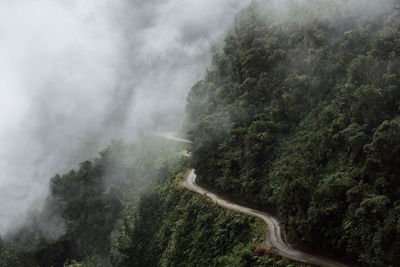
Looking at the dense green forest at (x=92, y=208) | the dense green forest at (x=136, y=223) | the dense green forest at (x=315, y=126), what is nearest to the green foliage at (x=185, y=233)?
the dense green forest at (x=136, y=223)

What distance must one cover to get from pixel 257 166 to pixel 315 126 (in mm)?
5723

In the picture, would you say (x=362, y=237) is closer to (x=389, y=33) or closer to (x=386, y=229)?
(x=386, y=229)

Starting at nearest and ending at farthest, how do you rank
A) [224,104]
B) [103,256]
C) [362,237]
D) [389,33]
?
[362,237] → [389,33] → [224,104] → [103,256]

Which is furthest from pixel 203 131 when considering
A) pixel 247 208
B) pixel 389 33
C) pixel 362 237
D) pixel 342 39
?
pixel 362 237

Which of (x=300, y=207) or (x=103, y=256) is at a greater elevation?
(x=103, y=256)

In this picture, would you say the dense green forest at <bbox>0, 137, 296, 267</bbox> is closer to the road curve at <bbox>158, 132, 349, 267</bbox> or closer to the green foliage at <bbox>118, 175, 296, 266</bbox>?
the green foliage at <bbox>118, 175, 296, 266</bbox>

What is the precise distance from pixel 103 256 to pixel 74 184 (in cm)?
1367

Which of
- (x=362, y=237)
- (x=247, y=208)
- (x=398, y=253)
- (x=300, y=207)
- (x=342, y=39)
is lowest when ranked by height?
(x=398, y=253)

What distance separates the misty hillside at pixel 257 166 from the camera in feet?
76.2

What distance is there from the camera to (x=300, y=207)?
2483 cm

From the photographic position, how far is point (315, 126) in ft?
99.5

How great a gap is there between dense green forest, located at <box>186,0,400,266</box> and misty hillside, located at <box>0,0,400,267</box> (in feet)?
0.30

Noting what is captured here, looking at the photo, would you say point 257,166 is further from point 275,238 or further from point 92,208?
point 92,208

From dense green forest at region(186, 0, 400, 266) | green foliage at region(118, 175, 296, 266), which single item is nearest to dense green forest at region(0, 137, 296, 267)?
green foliage at region(118, 175, 296, 266)
